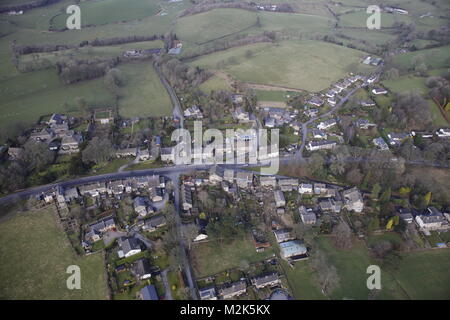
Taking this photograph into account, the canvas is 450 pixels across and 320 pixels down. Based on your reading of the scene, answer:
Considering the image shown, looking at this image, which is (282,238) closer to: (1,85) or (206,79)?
(206,79)

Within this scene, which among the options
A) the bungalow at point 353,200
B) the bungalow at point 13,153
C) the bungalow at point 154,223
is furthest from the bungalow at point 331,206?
the bungalow at point 13,153

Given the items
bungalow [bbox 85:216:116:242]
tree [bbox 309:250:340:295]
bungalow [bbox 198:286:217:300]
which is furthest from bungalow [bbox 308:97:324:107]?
bungalow [bbox 85:216:116:242]

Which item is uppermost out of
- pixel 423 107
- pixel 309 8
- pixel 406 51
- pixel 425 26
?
pixel 309 8

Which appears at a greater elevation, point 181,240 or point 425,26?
point 425,26

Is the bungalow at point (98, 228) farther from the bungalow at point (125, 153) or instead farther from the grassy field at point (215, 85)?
the grassy field at point (215, 85)

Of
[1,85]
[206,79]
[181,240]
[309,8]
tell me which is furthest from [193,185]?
[309,8]

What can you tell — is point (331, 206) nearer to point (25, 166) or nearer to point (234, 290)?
point (234, 290)

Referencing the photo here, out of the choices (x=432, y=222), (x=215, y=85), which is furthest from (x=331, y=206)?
(x=215, y=85)
